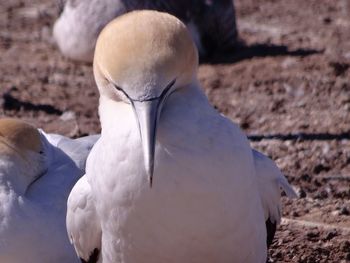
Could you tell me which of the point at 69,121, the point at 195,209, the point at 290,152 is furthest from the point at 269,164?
the point at 69,121

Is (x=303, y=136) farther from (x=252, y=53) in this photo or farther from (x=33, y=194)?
(x=252, y=53)

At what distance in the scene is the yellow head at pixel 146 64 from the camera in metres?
4.27

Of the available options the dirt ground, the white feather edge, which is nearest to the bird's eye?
the white feather edge

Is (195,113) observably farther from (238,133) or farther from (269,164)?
(269,164)

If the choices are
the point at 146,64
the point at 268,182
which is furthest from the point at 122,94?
the point at 268,182

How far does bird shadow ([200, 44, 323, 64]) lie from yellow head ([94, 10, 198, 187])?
272 inches

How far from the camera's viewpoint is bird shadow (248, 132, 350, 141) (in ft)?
27.8

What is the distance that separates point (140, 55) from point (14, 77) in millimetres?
6489

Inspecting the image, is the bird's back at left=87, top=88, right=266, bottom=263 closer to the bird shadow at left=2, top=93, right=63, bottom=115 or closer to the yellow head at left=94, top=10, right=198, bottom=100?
the yellow head at left=94, top=10, right=198, bottom=100

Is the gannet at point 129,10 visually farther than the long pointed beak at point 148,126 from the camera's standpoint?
Yes

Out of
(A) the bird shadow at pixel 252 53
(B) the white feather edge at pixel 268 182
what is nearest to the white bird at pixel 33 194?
(B) the white feather edge at pixel 268 182

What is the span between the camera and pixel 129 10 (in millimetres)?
11750

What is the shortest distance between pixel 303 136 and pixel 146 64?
438 cm

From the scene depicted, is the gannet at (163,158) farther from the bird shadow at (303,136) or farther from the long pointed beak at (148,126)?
the bird shadow at (303,136)
